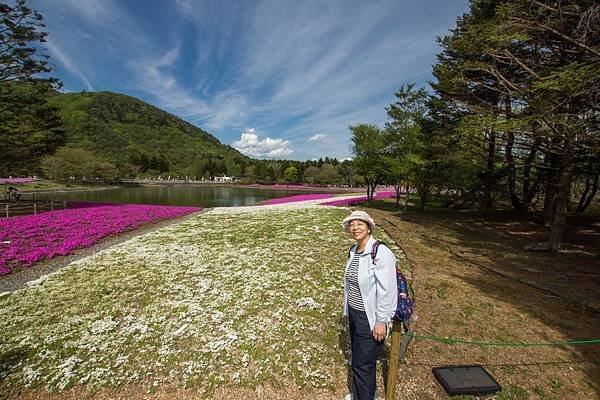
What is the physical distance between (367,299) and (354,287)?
261 millimetres

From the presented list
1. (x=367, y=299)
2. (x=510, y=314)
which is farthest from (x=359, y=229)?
(x=510, y=314)

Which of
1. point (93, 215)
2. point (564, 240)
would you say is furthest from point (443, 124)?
point (93, 215)

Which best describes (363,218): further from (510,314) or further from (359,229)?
(510,314)

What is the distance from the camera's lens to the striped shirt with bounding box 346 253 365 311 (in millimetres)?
3521

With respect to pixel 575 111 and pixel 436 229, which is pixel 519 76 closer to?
pixel 575 111

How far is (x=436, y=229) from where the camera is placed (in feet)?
50.8

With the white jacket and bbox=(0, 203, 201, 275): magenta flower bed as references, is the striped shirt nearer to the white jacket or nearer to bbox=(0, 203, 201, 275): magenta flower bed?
the white jacket

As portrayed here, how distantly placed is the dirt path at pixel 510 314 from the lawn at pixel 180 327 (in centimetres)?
167

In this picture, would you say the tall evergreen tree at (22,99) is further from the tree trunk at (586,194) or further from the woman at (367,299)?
the tree trunk at (586,194)

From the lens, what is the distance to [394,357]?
357 cm

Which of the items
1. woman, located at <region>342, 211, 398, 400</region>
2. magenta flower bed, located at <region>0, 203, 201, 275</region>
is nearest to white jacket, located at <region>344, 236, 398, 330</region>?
woman, located at <region>342, 211, 398, 400</region>

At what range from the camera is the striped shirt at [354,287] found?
11.6ft

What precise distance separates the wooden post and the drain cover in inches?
37.4

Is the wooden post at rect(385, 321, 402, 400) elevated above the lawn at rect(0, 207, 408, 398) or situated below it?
above
